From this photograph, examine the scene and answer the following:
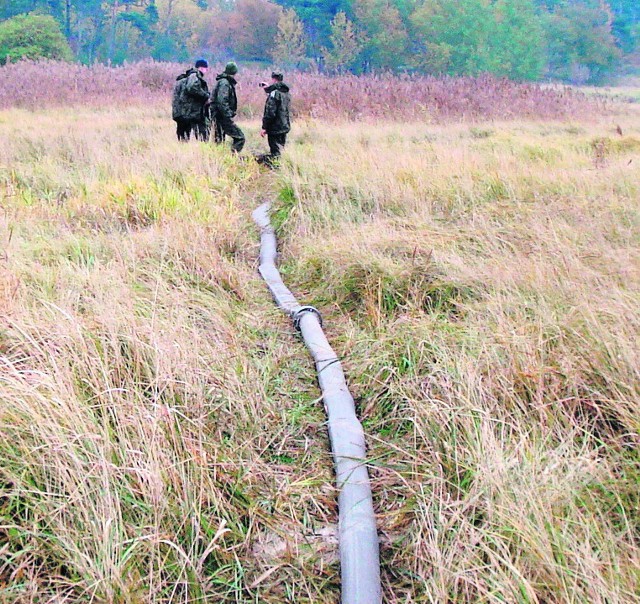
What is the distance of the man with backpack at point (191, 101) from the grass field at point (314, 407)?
4563 mm

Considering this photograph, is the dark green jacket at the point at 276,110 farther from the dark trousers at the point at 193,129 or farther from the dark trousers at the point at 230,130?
the dark trousers at the point at 193,129

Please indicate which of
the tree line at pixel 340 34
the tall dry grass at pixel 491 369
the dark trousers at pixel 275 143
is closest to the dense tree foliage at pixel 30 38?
the tree line at pixel 340 34

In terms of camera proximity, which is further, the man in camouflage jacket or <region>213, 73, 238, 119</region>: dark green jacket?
<region>213, 73, 238, 119</region>: dark green jacket

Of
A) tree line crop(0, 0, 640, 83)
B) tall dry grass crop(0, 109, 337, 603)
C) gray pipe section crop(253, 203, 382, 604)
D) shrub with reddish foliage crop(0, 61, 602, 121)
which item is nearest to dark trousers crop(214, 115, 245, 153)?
shrub with reddish foliage crop(0, 61, 602, 121)

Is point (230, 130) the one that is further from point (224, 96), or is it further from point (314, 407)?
point (314, 407)

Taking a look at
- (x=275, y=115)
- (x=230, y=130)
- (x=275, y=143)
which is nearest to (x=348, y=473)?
(x=275, y=115)

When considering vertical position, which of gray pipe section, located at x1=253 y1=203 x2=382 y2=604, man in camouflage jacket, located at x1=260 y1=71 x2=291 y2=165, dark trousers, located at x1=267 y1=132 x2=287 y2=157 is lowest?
gray pipe section, located at x1=253 y1=203 x2=382 y2=604

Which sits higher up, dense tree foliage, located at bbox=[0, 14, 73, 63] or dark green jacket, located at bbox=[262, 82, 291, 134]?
dense tree foliage, located at bbox=[0, 14, 73, 63]

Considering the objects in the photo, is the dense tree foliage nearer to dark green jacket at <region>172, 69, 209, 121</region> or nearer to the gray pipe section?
dark green jacket at <region>172, 69, 209, 121</region>

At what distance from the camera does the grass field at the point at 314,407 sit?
192cm

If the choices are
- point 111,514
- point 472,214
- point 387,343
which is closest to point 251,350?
point 387,343

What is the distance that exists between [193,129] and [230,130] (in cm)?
67

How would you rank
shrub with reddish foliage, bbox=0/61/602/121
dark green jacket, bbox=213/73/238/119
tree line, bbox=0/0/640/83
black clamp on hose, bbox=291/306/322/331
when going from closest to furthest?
black clamp on hose, bbox=291/306/322/331, dark green jacket, bbox=213/73/238/119, shrub with reddish foliage, bbox=0/61/602/121, tree line, bbox=0/0/640/83

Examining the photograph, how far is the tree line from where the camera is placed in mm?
38406
